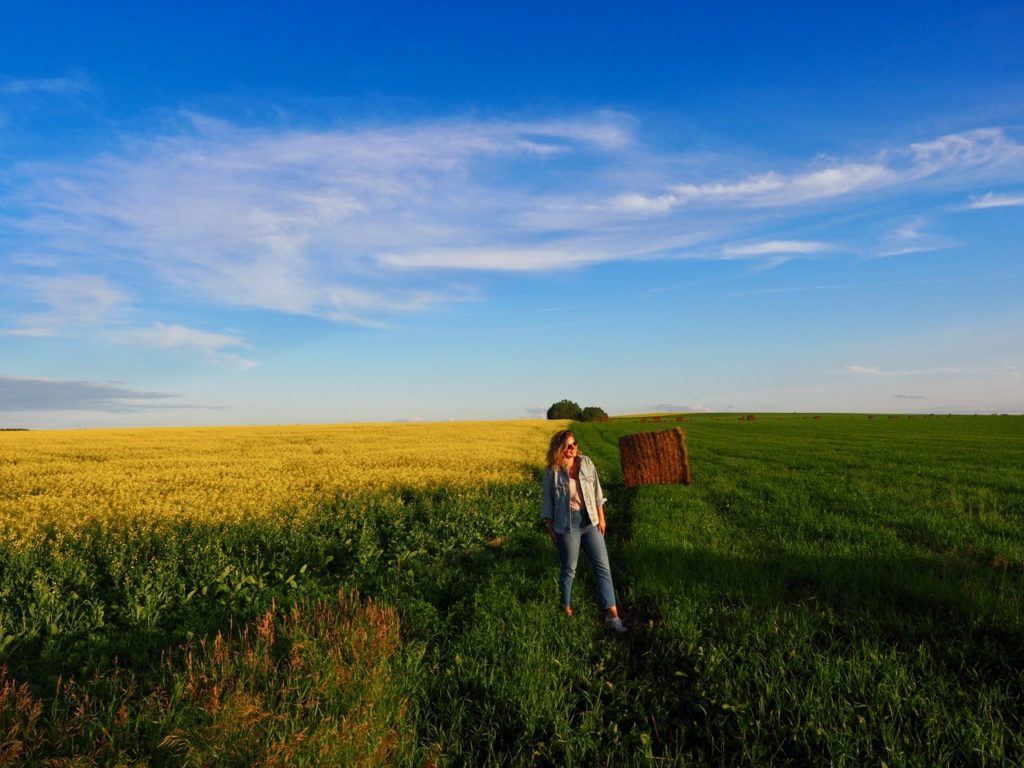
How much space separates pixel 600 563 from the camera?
22.3ft

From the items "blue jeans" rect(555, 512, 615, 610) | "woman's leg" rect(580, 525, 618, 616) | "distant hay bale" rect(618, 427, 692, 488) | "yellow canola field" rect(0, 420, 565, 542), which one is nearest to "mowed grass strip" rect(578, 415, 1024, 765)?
"woman's leg" rect(580, 525, 618, 616)

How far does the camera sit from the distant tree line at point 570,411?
10094 cm

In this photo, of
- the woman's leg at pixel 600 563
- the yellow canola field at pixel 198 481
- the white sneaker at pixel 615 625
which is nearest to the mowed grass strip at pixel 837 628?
the white sneaker at pixel 615 625

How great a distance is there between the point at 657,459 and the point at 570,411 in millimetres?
86225

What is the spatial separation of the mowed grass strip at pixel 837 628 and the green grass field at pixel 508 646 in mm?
29

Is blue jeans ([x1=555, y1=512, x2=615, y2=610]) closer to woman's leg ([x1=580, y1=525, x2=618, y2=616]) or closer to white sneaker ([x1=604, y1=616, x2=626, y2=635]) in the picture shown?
woman's leg ([x1=580, y1=525, x2=618, y2=616])

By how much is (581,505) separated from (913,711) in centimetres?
348

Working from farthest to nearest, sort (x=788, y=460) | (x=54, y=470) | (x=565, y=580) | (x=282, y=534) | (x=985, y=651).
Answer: (x=788, y=460), (x=54, y=470), (x=282, y=534), (x=565, y=580), (x=985, y=651)

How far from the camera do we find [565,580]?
6.91m

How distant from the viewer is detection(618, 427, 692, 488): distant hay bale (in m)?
16.8

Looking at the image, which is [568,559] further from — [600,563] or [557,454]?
[557,454]

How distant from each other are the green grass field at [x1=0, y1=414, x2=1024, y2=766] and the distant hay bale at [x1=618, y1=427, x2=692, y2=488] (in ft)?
17.5

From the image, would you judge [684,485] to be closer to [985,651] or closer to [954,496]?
[954,496]

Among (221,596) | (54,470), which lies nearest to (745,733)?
(221,596)
